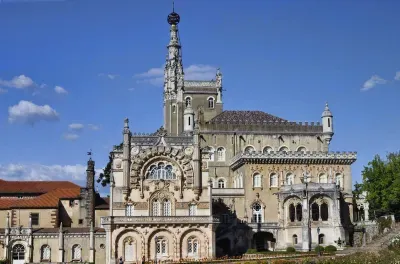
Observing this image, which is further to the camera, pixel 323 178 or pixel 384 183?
pixel 323 178

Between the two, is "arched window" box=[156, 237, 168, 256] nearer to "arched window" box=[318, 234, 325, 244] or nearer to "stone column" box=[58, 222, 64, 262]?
"stone column" box=[58, 222, 64, 262]

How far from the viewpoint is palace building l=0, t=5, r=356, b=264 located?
238 ft

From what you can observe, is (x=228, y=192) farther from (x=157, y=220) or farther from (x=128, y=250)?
(x=128, y=250)

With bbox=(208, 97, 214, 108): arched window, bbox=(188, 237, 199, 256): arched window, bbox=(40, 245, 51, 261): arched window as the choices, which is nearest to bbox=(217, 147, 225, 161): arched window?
bbox=(208, 97, 214, 108): arched window

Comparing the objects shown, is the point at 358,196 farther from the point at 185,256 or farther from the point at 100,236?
the point at 100,236

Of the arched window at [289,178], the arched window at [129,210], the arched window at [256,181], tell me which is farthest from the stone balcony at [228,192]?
the arched window at [129,210]

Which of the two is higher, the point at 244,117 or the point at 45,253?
the point at 244,117

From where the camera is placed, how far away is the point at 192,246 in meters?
73.0

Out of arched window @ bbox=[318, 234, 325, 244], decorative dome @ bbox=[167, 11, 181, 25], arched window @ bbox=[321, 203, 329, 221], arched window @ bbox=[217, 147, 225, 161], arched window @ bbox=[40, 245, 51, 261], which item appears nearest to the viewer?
arched window @ bbox=[40, 245, 51, 261]

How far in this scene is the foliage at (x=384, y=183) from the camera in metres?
79.5

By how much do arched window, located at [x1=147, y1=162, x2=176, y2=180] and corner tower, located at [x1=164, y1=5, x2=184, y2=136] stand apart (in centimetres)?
2453

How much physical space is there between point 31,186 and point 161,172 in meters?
22.7

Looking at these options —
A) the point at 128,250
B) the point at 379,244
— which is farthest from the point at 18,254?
the point at 379,244

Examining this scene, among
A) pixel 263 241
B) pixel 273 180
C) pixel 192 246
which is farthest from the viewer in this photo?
pixel 273 180
